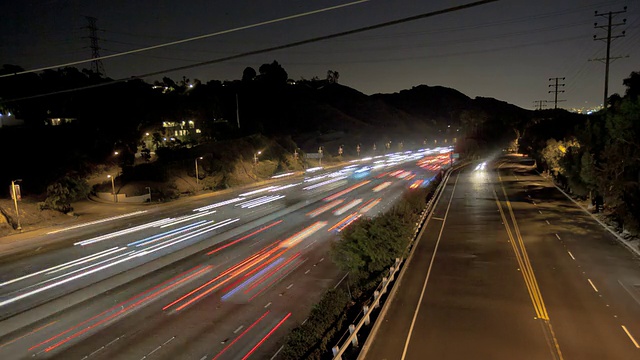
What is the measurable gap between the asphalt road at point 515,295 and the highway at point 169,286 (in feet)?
18.6

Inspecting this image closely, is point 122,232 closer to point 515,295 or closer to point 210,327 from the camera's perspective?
point 210,327

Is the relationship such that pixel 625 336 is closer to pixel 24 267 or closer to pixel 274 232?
pixel 274 232

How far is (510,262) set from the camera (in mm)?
22484

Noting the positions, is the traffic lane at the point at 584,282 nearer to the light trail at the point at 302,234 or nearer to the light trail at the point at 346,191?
the light trail at the point at 302,234

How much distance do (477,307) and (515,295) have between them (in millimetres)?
2526

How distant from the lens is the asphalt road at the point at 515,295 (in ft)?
42.9

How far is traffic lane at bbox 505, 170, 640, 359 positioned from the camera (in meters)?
13.5

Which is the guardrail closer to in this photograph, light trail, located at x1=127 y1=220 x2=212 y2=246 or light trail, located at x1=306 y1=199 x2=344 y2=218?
light trail, located at x1=306 y1=199 x2=344 y2=218

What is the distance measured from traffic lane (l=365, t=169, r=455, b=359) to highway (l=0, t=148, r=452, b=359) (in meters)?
4.69

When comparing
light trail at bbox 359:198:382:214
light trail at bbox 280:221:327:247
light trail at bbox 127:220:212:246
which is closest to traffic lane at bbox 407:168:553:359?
light trail at bbox 280:221:327:247

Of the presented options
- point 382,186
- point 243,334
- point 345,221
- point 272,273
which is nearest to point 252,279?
point 272,273

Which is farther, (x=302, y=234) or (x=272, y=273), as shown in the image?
(x=302, y=234)

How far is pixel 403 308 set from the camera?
1609 cm

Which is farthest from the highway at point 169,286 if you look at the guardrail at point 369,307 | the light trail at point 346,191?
the light trail at point 346,191
